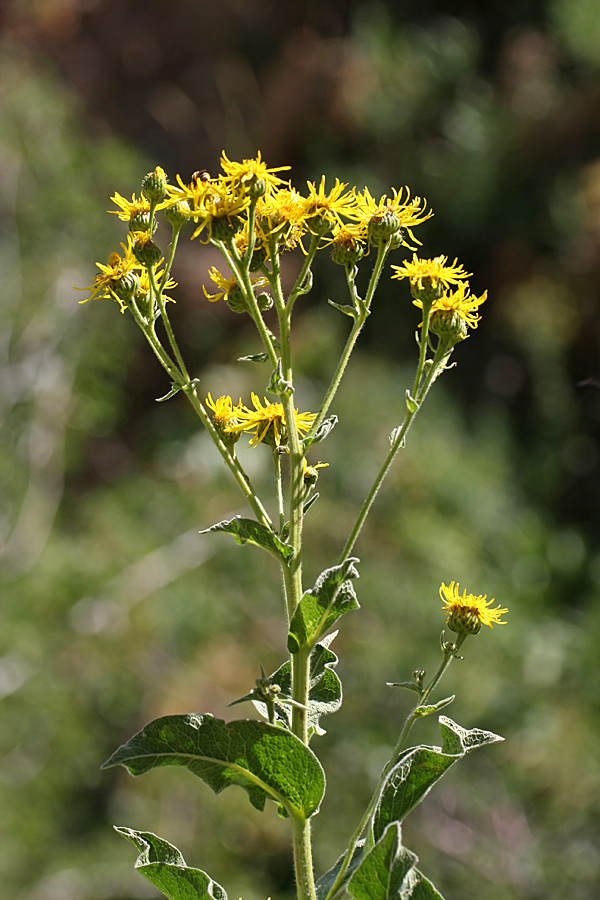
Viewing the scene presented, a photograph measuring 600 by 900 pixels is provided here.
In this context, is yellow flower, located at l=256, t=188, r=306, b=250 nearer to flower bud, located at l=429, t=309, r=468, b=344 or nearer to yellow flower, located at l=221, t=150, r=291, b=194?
yellow flower, located at l=221, t=150, r=291, b=194

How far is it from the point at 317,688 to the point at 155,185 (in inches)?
17.8

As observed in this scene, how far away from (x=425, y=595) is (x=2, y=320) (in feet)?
8.20

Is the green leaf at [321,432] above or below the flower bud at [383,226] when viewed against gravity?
below

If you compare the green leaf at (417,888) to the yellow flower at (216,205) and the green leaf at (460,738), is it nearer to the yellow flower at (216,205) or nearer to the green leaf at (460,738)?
the green leaf at (460,738)

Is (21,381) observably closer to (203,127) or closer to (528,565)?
(528,565)

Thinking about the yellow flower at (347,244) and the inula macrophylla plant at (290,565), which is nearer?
the inula macrophylla plant at (290,565)

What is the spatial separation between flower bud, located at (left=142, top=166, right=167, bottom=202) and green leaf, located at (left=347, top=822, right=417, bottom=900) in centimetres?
53

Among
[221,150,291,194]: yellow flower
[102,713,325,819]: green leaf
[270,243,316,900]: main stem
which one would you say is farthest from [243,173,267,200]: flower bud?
[102,713,325,819]: green leaf

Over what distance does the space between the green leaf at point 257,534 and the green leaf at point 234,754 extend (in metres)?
0.13

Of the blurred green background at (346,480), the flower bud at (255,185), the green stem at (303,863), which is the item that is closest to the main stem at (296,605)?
the green stem at (303,863)

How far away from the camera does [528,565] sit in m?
3.79

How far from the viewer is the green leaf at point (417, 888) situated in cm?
59

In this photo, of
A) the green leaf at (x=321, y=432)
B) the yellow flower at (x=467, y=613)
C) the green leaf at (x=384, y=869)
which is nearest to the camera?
the green leaf at (x=384, y=869)

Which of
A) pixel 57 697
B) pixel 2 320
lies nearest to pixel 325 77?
pixel 2 320
